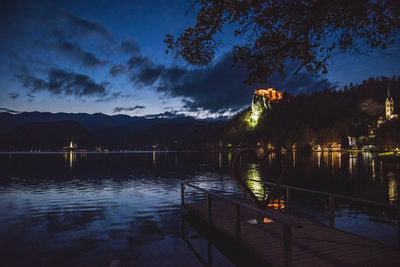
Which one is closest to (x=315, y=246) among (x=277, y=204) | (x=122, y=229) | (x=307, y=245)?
(x=307, y=245)

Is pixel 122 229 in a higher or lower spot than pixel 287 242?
lower

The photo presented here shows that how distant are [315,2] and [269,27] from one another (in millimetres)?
1255

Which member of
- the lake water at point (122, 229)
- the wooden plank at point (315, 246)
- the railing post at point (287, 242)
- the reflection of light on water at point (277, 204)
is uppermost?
the railing post at point (287, 242)

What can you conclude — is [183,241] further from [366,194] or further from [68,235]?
[366,194]

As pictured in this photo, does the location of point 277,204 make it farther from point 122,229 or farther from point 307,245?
point 307,245

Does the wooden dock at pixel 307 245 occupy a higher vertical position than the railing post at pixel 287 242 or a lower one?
lower

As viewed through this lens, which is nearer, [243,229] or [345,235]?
[345,235]

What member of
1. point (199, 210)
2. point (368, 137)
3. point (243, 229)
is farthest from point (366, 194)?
point (368, 137)

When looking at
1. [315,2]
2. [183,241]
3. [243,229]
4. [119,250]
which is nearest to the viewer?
[315,2]

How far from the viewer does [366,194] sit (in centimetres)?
2216

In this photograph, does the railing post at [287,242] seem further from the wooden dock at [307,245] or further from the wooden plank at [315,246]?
the wooden plank at [315,246]

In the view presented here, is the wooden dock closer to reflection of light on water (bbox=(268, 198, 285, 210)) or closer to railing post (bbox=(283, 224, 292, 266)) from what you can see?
railing post (bbox=(283, 224, 292, 266))

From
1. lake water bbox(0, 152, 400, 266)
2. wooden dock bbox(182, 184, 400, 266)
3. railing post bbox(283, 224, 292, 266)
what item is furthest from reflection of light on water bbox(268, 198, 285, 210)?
railing post bbox(283, 224, 292, 266)

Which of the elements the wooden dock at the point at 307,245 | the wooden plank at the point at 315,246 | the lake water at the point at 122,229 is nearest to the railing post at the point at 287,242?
the wooden dock at the point at 307,245
